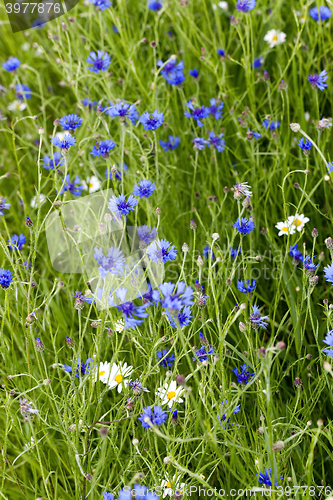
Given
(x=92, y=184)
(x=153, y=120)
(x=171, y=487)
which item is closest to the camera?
(x=171, y=487)

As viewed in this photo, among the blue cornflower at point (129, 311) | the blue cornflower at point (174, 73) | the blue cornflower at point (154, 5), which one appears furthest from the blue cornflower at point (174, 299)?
the blue cornflower at point (154, 5)

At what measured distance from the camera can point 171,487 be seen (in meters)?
0.94

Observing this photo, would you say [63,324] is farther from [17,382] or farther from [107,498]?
[107,498]

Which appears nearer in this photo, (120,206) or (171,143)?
(120,206)

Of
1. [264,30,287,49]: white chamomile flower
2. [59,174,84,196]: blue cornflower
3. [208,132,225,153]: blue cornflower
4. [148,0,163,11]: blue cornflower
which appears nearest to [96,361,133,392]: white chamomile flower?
[59,174,84,196]: blue cornflower

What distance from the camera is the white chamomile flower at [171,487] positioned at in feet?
3.04

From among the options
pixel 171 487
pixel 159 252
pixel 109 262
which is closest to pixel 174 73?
pixel 159 252

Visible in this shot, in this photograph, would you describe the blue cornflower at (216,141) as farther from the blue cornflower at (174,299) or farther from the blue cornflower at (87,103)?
the blue cornflower at (174,299)

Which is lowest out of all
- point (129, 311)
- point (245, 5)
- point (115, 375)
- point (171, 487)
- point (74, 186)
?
point (171, 487)

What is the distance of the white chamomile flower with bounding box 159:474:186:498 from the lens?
926 mm

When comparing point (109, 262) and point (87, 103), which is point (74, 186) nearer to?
point (87, 103)

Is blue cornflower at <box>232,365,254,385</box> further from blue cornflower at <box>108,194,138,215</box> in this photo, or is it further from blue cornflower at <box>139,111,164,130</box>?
blue cornflower at <box>139,111,164,130</box>

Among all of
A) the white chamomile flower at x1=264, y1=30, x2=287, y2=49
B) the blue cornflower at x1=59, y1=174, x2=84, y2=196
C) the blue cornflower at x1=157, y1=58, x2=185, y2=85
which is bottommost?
the blue cornflower at x1=59, y1=174, x2=84, y2=196

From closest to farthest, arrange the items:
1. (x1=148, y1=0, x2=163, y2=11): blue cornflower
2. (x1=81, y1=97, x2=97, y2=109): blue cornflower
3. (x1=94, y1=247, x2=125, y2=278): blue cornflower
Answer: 1. (x1=94, y1=247, x2=125, y2=278): blue cornflower
2. (x1=81, y1=97, x2=97, y2=109): blue cornflower
3. (x1=148, y1=0, x2=163, y2=11): blue cornflower
